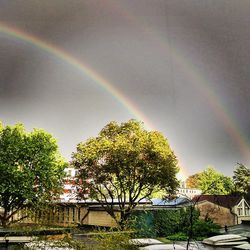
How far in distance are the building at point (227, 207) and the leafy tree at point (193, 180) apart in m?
3.35

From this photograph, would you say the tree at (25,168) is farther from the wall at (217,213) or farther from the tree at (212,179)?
the tree at (212,179)

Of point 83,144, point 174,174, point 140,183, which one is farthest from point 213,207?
point 83,144

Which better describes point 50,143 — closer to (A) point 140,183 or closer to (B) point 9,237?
(A) point 140,183

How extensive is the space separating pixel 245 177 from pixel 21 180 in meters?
7.62

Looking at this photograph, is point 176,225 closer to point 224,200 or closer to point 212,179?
point 224,200

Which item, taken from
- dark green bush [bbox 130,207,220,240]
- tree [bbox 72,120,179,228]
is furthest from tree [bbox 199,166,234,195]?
dark green bush [bbox 130,207,220,240]

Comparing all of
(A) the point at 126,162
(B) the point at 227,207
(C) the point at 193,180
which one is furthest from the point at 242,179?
(C) the point at 193,180

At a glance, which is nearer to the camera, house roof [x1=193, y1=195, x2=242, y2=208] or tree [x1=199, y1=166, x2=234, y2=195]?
house roof [x1=193, y1=195, x2=242, y2=208]

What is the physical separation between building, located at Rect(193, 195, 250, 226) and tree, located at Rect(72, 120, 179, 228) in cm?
119

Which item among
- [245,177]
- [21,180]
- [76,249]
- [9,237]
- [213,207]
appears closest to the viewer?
[76,249]

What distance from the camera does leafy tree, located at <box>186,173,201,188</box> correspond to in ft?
44.9

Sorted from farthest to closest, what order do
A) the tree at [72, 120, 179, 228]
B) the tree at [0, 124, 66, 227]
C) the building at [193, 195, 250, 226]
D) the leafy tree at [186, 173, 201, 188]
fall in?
the leafy tree at [186, 173, 201, 188] → the tree at [0, 124, 66, 227] → the tree at [72, 120, 179, 228] → the building at [193, 195, 250, 226]

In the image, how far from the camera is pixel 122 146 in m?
10.4

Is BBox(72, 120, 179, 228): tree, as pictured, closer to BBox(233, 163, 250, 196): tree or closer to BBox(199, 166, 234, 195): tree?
BBox(199, 166, 234, 195): tree
